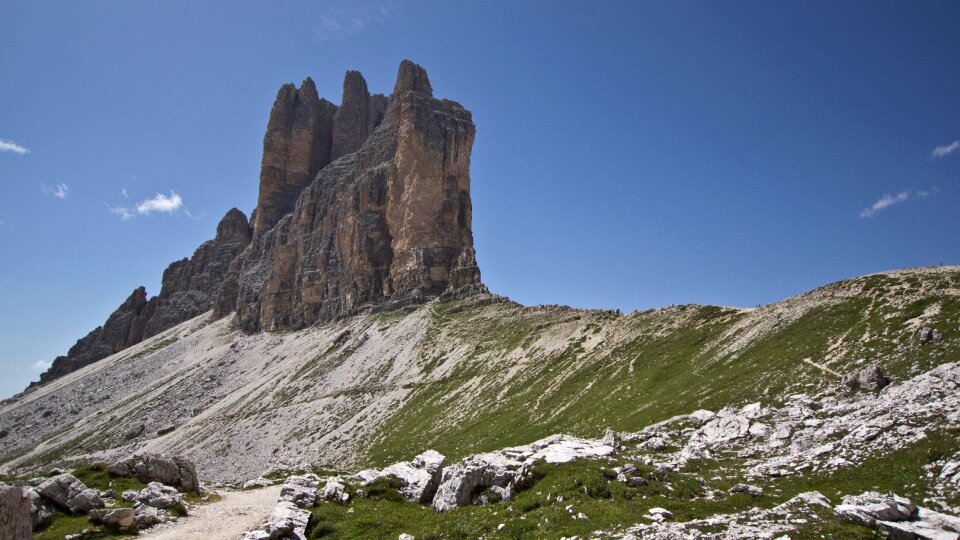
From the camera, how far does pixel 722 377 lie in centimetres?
4003

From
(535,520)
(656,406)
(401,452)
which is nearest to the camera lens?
(535,520)

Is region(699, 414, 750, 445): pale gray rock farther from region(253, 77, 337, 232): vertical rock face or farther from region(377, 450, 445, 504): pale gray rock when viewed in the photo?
region(253, 77, 337, 232): vertical rock face

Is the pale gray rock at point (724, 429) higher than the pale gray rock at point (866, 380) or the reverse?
the reverse

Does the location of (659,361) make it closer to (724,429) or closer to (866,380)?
(724,429)

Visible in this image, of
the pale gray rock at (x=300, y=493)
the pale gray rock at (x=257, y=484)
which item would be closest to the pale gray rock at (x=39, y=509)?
the pale gray rock at (x=300, y=493)

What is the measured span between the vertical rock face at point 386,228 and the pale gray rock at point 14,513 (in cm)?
10610

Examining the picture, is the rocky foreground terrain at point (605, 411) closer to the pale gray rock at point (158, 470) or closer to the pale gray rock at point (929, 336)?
the pale gray rock at point (929, 336)

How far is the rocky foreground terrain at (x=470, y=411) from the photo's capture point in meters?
17.9

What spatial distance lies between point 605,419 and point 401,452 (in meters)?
24.2

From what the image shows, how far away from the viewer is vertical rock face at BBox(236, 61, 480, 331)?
134m

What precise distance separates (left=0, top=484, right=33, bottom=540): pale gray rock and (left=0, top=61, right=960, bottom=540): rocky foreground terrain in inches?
2.9

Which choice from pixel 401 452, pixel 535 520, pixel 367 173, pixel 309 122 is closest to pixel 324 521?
pixel 535 520

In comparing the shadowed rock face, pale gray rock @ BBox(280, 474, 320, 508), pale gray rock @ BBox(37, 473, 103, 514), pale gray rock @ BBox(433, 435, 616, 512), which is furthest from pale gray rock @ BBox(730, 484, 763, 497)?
the shadowed rock face

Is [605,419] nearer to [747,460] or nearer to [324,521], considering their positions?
[747,460]
